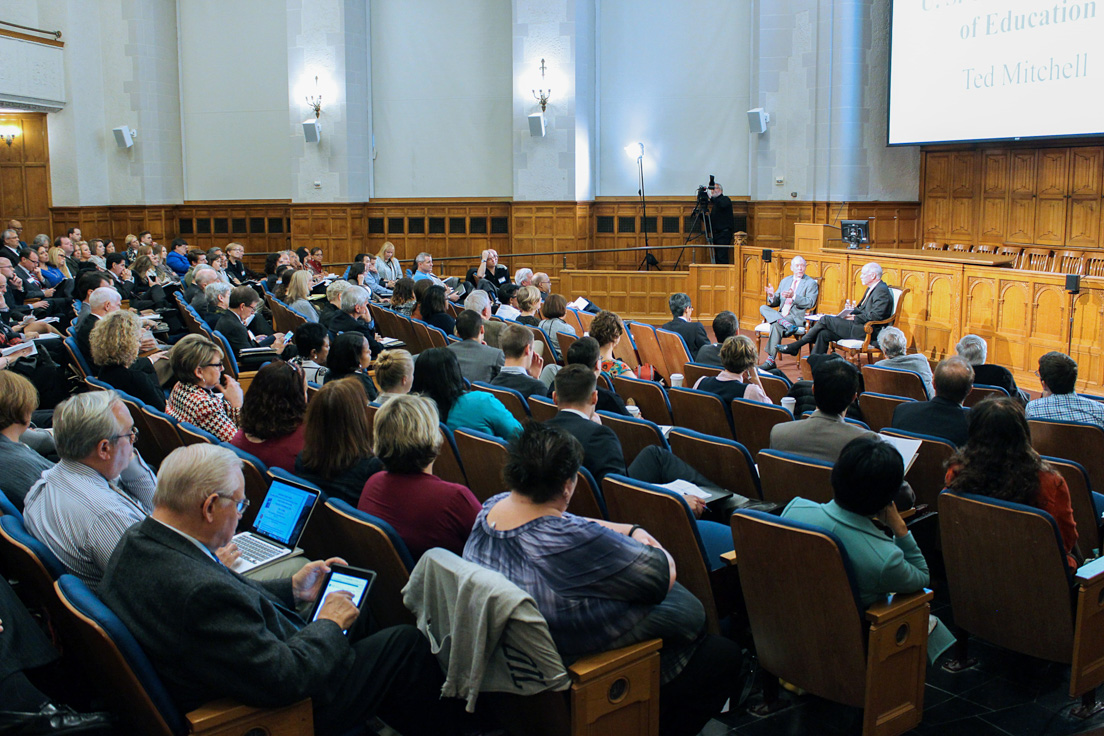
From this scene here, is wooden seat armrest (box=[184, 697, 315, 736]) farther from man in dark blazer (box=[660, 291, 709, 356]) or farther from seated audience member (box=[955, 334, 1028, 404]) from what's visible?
A: man in dark blazer (box=[660, 291, 709, 356])

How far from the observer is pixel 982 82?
10695mm

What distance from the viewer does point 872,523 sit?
2.59 meters

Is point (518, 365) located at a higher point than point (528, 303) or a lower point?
lower

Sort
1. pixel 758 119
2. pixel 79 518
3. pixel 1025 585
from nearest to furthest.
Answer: pixel 79 518, pixel 1025 585, pixel 758 119

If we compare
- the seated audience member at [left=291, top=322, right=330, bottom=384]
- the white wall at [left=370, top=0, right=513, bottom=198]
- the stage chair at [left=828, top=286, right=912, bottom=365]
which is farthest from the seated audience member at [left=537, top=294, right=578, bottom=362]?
the white wall at [left=370, top=0, right=513, bottom=198]

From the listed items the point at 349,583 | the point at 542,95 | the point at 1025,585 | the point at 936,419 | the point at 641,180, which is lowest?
the point at 1025,585

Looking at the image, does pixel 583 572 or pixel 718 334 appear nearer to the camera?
pixel 583 572

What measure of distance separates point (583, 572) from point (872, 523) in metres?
Answer: 0.89

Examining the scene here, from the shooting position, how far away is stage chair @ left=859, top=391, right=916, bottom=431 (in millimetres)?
4625

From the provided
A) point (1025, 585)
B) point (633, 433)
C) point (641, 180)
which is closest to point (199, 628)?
point (633, 433)

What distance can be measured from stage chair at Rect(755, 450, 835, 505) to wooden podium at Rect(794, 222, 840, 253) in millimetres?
7824

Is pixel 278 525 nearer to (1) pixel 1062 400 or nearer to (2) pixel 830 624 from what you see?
(2) pixel 830 624

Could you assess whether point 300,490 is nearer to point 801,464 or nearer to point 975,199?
point 801,464

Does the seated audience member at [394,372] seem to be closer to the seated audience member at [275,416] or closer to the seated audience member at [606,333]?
the seated audience member at [275,416]
